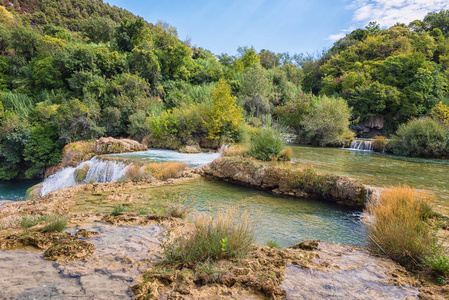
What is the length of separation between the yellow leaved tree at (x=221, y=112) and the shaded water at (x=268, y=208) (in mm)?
9463

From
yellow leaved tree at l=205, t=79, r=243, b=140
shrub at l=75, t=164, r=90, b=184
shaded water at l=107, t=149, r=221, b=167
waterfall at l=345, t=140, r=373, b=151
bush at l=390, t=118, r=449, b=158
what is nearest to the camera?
shrub at l=75, t=164, r=90, b=184

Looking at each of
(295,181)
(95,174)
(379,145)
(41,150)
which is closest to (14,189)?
(41,150)

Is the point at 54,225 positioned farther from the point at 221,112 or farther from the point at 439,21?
the point at 439,21

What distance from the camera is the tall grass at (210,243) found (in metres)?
3.04

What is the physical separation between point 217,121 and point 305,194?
1109 cm

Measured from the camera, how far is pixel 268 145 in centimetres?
1177

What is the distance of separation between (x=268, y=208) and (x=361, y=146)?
1889 cm

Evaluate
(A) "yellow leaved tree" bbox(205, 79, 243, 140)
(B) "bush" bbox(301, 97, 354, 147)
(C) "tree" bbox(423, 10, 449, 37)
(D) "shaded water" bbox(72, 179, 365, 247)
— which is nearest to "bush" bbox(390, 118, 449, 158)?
(B) "bush" bbox(301, 97, 354, 147)

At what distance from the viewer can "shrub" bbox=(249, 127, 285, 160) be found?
11758 mm

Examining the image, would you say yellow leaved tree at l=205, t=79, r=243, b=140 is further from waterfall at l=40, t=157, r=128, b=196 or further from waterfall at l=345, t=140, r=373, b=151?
waterfall at l=345, t=140, r=373, b=151

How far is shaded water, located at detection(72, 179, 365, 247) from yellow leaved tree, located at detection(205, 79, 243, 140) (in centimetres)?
946

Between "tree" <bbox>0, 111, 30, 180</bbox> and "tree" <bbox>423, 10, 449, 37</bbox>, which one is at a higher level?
"tree" <bbox>423, 10, 449, 37</bbox>

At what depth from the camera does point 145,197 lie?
7453 millimetres

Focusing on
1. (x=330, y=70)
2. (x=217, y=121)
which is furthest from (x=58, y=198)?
(x=330, y=70)
